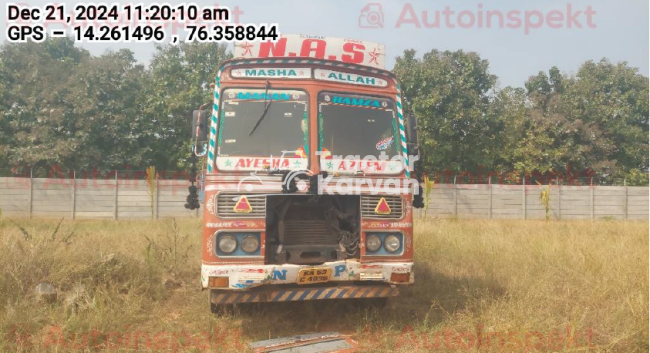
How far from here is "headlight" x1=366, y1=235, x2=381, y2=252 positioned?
15.2ft

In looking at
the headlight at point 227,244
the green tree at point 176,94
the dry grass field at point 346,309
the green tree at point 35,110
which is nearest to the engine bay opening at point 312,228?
the headlight at point 227,244

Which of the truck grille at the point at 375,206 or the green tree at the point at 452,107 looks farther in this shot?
the green tree at the point at 452,107

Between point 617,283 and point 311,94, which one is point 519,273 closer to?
point 617,283

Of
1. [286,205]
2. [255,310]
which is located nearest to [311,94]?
[286,205]

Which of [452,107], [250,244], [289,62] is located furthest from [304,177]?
[452,107]

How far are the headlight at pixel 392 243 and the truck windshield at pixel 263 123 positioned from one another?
122 cm

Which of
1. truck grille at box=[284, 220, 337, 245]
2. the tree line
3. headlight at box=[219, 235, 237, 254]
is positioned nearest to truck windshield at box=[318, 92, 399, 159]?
truck grille at box=[284, 220, 337, 245]

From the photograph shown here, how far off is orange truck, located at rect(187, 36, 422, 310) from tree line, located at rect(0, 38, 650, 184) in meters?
14.9

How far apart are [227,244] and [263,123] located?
4.19 ft

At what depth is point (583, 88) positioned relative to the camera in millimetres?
22859

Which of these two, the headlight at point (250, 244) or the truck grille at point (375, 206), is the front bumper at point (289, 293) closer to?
the headlight at point (250, 244)

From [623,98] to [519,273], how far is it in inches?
838

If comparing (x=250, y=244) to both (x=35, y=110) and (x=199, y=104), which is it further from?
(x=35, y=110)

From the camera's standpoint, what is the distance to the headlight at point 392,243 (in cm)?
467
